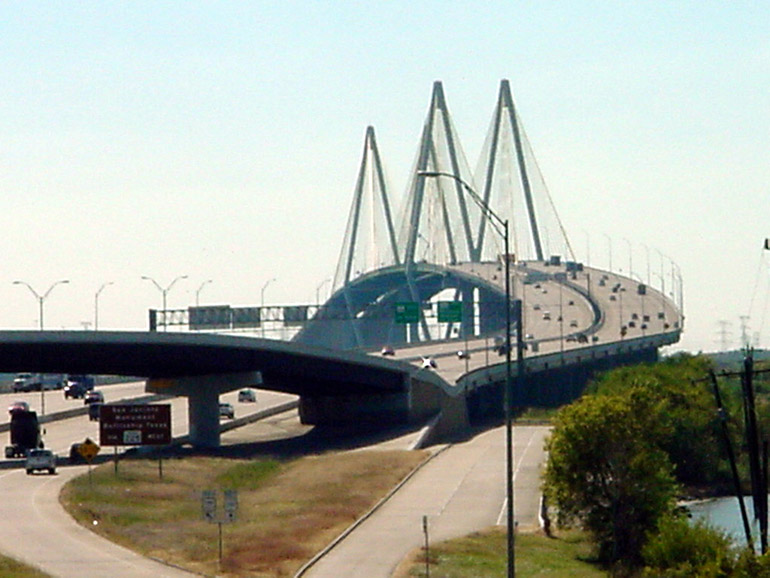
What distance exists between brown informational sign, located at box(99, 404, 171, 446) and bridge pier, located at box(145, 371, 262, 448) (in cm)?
2673

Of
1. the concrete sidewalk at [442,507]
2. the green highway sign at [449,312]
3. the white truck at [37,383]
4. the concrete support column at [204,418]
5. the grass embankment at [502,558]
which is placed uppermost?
the green highway sign at [449,312]

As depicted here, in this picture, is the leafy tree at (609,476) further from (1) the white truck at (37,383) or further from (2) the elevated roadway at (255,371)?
(1) the white truck at (37,383)

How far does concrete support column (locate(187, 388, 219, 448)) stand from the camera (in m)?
117

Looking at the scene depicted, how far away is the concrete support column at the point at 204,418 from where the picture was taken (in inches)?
4604

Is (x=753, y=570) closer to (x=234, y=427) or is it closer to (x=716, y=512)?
(x=716, y=512)

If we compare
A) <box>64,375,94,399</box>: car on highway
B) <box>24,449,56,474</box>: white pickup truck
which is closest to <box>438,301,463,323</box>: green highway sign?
<box>64,375,94,399</box>: car on highway

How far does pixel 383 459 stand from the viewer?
98250mm

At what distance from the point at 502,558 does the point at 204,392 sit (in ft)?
208

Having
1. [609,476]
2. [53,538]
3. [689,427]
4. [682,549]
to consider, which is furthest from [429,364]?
[682,549]

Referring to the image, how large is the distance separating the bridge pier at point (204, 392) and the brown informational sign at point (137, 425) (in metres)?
26.7

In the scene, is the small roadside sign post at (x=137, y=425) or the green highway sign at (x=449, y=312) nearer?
the small roadside sign post at (x=137, y=425)

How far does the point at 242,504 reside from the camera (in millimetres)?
78688

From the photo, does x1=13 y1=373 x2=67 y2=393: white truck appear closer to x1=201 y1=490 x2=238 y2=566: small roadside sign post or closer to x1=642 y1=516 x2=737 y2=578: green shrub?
x1=201 y1=490 x2=238 y2=566: small roadside sign post

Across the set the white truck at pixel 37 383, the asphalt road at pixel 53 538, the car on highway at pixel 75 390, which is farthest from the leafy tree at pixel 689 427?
the white truck at pixel 37 383
